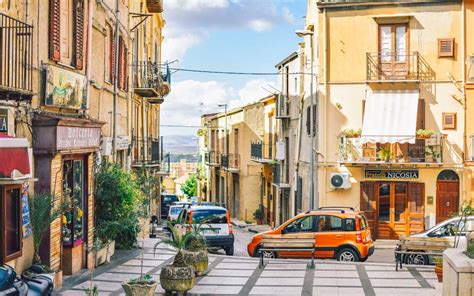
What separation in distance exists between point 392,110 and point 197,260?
15091mm

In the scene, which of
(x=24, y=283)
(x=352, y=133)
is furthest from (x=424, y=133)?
(x=24, y=283)

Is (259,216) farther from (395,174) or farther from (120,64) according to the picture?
(120,64)

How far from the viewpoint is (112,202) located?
758 inches

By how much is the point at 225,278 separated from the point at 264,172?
99.1ft

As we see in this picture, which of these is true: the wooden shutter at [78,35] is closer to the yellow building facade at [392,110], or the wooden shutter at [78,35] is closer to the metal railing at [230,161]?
the yellow building facade at [392,110]

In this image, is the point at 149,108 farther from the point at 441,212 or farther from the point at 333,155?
the point at 441,212

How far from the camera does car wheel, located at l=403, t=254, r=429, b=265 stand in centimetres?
1995

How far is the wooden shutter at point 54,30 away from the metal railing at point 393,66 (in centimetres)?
1717

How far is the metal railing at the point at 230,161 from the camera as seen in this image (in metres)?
51.7

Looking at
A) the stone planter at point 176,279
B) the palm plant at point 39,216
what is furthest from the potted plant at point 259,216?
the palm plant at point 39,216

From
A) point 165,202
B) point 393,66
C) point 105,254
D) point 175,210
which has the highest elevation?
point 393,66

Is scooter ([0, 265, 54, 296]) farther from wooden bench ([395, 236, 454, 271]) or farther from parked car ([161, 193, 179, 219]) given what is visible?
parked car ([161, 193, 179, 219])

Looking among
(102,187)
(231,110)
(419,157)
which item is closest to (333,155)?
(419,157)

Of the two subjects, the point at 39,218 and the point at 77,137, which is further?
the point at 77,137
